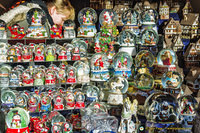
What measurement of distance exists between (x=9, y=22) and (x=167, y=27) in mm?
3412

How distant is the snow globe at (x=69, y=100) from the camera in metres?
5.63

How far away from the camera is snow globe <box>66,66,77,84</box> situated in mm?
5801

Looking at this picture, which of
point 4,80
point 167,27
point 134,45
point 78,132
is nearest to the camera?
point 78,132

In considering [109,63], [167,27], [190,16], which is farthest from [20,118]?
[190,16]

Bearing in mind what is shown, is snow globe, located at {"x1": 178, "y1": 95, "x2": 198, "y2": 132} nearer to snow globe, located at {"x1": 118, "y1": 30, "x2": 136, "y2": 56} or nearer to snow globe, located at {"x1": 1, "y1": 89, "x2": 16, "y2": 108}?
snow globe, located at {"x1": 118, "y1": 30, "x2": 136, "y2": 56}

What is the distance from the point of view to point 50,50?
18.9ft

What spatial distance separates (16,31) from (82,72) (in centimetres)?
142

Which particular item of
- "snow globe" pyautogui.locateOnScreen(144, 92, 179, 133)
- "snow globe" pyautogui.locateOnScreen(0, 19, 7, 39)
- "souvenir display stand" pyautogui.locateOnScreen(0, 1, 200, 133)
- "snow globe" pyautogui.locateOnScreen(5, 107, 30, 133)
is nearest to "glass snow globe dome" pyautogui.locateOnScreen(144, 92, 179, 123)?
"snow globe" pyautogui.locateOnScreen(144, 92, 179, 133)

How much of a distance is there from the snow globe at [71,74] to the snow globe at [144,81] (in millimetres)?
1176

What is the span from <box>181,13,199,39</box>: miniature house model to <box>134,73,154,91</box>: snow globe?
236 cm

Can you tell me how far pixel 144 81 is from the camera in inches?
213

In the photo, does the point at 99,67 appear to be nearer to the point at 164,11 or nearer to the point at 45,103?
the point at 45,103

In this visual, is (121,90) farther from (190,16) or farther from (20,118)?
(190,16)

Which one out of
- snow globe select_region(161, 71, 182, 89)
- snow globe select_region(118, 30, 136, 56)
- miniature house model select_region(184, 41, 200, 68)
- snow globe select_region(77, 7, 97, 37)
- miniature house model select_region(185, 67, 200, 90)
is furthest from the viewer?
miniature house model select_region(184, 41, 200, 68)
